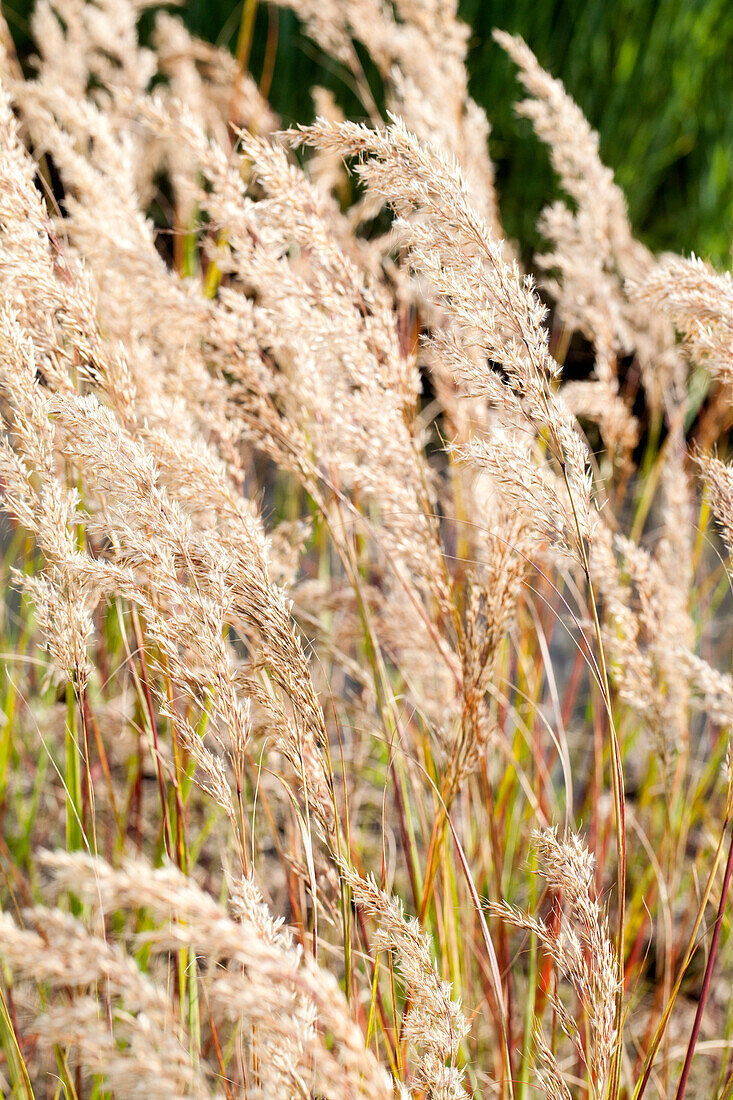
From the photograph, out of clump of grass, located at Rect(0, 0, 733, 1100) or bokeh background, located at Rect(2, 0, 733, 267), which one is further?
bokeh background, located at Rect(2, 0, 733, 267)

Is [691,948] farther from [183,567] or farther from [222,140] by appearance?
[222,140]

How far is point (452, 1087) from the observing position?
587 mm

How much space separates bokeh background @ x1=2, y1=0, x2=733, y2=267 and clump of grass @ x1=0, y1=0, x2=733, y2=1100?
5.30 feet

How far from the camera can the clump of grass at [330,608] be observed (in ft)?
1.95

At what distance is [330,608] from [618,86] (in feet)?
8.08

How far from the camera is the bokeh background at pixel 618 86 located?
2723mm

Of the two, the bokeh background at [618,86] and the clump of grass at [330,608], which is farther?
the bokeh background at [618,86]

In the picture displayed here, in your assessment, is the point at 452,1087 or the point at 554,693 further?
the point at 554,693

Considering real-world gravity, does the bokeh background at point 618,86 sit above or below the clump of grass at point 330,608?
above

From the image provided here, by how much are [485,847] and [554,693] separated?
24 centimetres

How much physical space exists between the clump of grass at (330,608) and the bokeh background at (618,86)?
1617mm

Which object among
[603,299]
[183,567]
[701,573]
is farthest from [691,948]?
[701,573]

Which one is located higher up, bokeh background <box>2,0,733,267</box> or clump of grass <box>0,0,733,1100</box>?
bokeh background <box>2,0,733,267</box>

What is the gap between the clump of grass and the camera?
594mm
